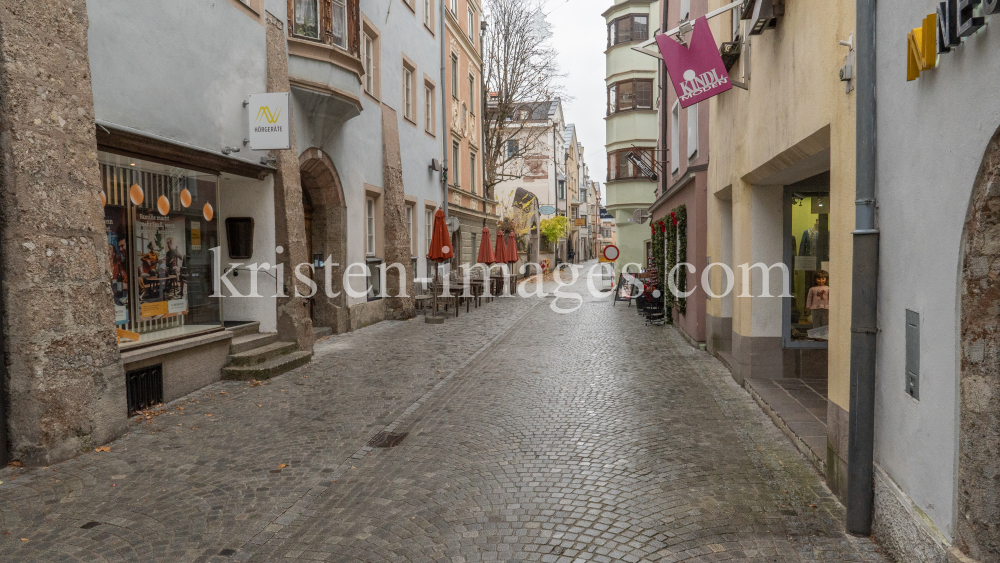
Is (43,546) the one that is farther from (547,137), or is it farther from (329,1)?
(547,137)

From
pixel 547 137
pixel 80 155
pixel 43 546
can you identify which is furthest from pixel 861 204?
pixel 547 137

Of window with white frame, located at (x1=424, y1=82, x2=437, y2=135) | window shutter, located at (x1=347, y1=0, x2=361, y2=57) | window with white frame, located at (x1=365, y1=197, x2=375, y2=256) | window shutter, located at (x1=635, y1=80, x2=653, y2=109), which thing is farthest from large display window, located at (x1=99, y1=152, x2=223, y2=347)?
window shutter, located at (x1=635, y1=80, x2=653, y2=109)

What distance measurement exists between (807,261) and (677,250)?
18.8 ft

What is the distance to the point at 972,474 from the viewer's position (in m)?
3.02

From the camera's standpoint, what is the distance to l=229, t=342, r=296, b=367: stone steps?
9.06 m

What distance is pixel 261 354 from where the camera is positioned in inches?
367

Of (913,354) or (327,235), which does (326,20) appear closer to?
(327,235)

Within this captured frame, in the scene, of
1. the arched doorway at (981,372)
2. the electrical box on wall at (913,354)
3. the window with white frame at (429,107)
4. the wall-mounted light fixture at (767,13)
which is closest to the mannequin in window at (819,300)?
the wall-mounted light fixture at (767,13)

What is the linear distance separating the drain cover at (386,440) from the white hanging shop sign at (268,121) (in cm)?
491

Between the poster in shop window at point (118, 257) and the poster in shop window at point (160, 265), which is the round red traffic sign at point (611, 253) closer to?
the poster in shop window at point (160, 265)

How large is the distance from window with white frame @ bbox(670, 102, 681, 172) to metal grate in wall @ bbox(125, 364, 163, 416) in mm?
10931

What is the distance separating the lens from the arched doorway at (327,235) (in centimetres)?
1335

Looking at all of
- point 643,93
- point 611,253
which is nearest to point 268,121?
point 611,253

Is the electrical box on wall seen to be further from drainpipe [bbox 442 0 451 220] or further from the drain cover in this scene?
drainpipe [bbox 442 0 451 220]
